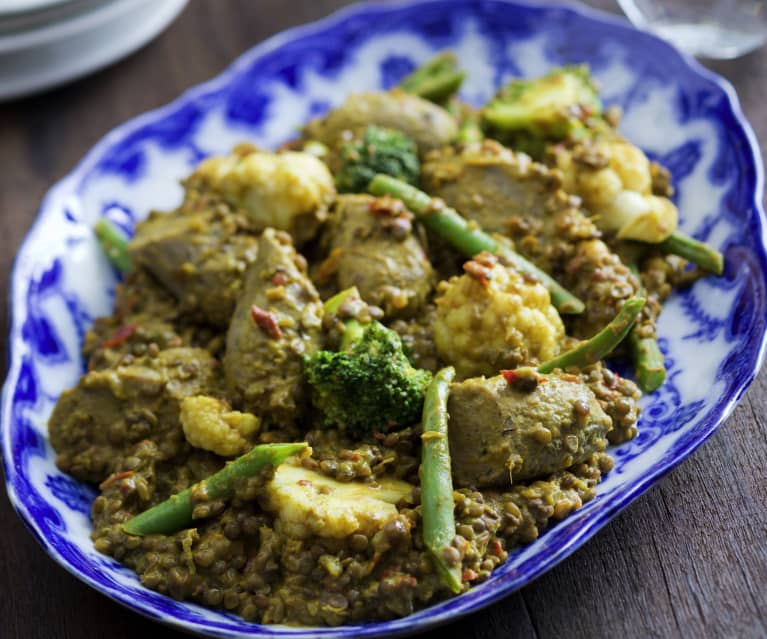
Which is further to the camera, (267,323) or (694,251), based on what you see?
(694,251)

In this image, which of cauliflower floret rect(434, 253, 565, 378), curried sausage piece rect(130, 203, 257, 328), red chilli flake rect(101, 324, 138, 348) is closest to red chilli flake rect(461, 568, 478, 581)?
cauliflower floret rect(434, 253, 565, 378)

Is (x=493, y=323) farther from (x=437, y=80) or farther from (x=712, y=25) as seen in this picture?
(x=712, y=25)

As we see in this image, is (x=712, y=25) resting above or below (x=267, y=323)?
below

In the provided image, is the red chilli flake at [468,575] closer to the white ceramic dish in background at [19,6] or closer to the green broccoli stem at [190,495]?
the green broccoli stem at [190,495]

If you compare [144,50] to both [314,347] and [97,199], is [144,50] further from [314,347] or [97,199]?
[314,347]

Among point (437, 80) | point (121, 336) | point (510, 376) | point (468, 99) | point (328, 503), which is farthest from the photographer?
point (468, 99)

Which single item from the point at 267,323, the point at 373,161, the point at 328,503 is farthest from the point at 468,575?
the point at 373,161
